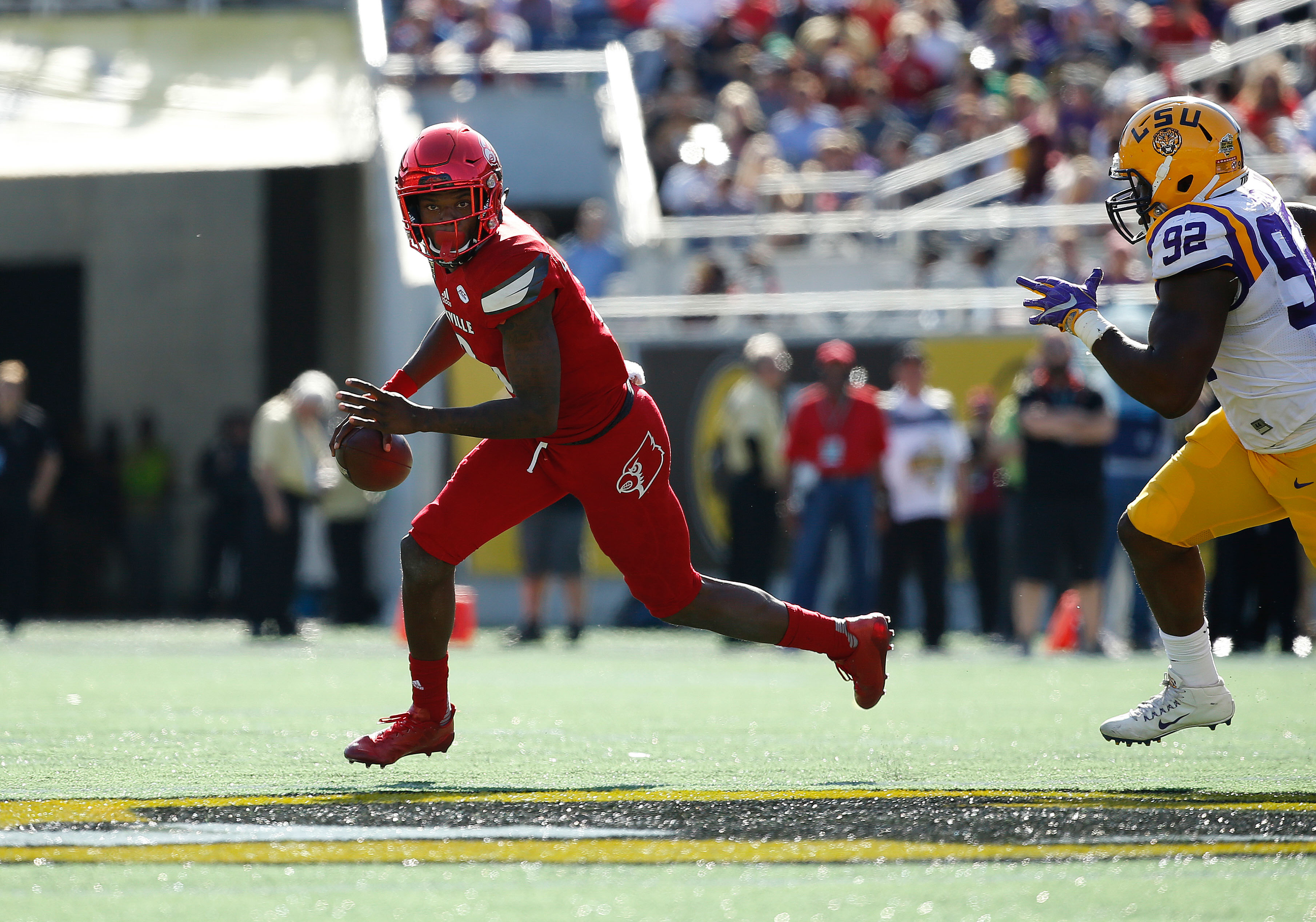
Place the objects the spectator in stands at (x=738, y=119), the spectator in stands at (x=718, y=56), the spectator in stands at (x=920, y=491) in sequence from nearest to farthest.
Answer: the spectator in stands at (x=920, y=491) < the spectator in stands at (x=738, y=119) < the spectator in stands at (x=718, y=56)

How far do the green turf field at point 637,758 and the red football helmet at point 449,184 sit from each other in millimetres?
1443

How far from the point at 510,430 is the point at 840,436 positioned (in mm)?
6627

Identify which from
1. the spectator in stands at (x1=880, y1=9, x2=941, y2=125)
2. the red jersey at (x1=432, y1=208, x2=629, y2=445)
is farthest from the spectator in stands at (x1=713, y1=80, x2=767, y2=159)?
the red jersey at (x1=432, y1=208, x2=629, y2=445)

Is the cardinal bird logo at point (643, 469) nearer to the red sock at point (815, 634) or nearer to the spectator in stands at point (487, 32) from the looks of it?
the red sock at point (815, 634)

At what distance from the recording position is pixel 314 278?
18062 millimetres

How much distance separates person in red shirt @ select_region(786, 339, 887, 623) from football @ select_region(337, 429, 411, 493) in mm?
6215

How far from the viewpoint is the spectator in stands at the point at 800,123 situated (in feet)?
52.4

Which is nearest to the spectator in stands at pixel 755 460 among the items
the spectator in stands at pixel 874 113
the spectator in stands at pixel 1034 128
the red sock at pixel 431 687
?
the spectator in stands at pixel 1034 128

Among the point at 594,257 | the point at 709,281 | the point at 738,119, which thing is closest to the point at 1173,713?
the point at 709,281

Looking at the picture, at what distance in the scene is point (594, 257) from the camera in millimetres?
14359

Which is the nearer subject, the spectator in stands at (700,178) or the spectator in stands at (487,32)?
the spectator in stands at (700,178)

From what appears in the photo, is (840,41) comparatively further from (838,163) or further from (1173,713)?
(1173,713)

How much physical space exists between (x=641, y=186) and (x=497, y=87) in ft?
6.48

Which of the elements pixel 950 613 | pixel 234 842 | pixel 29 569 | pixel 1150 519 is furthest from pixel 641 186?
pixel 234 842
